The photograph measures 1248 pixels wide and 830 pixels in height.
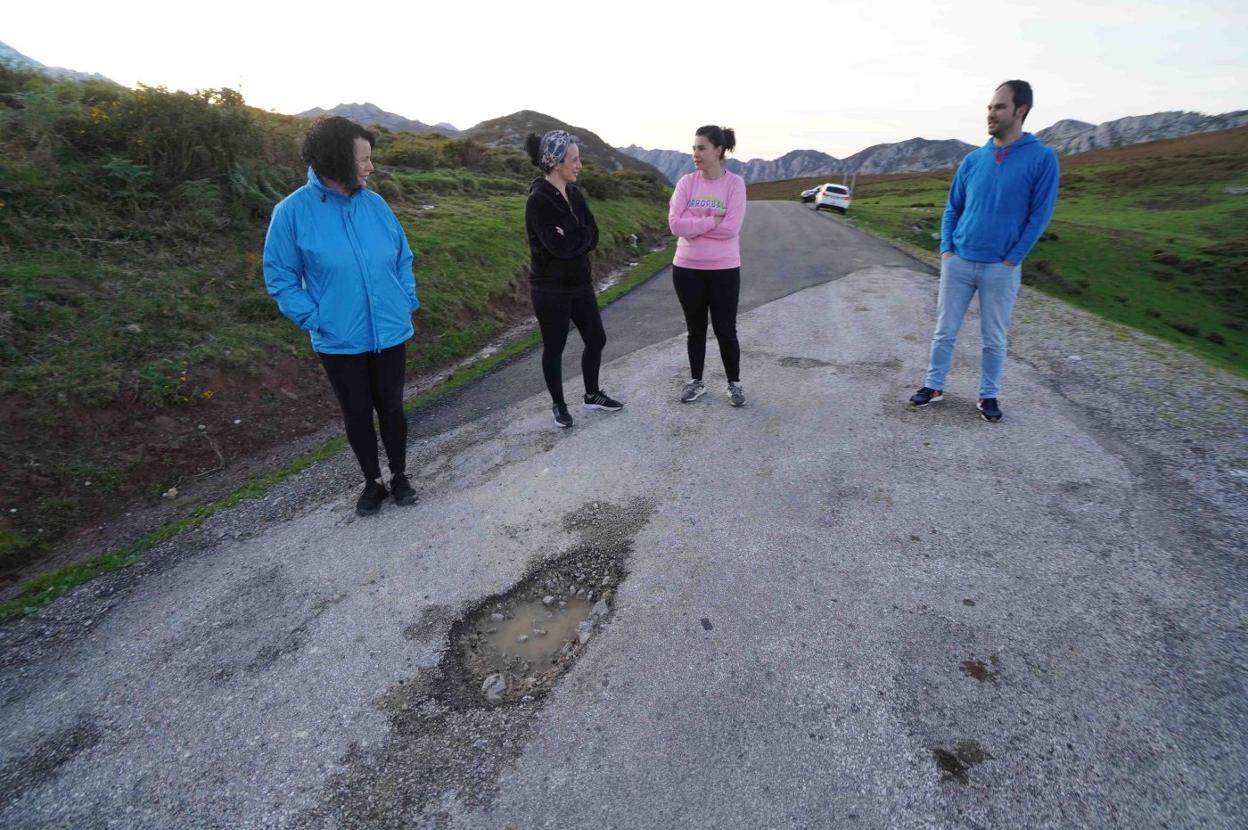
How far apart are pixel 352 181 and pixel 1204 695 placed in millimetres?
4729

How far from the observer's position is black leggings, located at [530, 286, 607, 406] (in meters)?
4.70

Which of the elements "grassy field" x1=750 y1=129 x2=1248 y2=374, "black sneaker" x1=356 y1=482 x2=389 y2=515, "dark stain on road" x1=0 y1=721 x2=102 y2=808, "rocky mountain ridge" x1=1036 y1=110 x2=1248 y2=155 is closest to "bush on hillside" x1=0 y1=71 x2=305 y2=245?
"black sneaker" x1=356 y1=482 x2=389 y2=515

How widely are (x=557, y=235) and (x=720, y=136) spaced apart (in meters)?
1.55

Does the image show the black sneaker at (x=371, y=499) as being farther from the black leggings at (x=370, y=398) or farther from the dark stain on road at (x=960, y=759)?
the dark stain on road at (x=960, y=759)

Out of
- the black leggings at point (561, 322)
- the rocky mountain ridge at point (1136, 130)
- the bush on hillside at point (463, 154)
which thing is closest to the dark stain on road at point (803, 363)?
the black leggings at point (561, 322)

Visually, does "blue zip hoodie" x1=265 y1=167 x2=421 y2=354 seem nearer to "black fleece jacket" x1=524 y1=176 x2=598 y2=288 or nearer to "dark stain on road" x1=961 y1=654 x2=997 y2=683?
"black fleece jacket" x1=524 y1=176 x2=598 y2=288

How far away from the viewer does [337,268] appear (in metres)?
3.50

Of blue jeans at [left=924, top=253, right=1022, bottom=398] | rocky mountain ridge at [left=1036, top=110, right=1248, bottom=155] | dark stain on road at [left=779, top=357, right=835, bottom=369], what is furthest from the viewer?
rocky mountain ridge at [left=1036, top=110, right=1248, bottom=155]

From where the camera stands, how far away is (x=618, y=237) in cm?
1645

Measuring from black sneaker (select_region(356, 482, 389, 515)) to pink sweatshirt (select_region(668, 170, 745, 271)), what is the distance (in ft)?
9.75

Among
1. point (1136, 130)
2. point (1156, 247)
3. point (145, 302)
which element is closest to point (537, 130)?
point (1156, 247)

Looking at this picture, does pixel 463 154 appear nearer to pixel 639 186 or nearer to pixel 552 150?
pixel 639 186

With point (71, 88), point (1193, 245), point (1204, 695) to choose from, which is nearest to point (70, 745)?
point (1204, 695)

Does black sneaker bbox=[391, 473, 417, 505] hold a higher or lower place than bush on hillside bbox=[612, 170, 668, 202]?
lower
